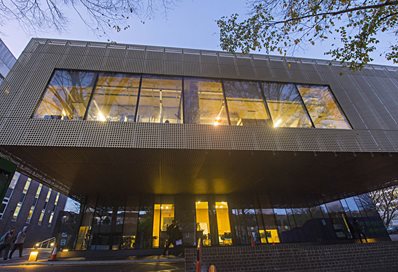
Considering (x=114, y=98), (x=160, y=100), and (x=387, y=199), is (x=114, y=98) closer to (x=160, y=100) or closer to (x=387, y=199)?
(x=160, y=100)

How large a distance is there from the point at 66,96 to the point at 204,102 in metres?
4.76

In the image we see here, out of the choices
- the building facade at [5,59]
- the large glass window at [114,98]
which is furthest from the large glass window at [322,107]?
the building facade at [5,59]

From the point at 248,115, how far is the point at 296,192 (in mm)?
9349

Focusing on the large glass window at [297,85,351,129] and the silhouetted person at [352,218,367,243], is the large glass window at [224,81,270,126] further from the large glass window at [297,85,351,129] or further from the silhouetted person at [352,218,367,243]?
the silhouetted person at [352,218,367,243]

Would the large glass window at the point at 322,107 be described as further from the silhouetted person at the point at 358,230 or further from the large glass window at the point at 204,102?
the silhouetted person at the point at 358,230

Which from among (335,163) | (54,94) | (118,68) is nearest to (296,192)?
(335,163)

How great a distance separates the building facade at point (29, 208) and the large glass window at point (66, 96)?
16763 mm

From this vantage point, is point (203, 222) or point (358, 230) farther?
point (358, 230)

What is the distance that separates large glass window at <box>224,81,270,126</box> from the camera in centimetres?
729

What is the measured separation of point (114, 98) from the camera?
7.21m

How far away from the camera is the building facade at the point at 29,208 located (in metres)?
→ 21.5

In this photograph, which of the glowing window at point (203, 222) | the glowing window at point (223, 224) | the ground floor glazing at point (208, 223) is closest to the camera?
the ground floor glazing at point (208, 223)

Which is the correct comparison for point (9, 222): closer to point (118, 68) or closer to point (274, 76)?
point (118, 68)

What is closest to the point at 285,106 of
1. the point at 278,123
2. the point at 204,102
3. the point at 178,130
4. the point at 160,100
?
the point at 278,123
